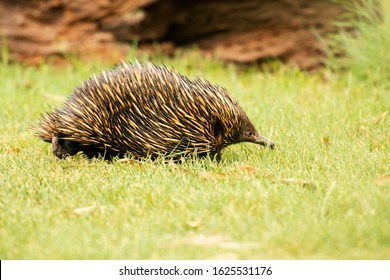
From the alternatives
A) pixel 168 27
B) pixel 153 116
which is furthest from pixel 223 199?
pixel 168 27

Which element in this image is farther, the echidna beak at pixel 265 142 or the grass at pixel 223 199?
the echidna beak at pixel 265 142

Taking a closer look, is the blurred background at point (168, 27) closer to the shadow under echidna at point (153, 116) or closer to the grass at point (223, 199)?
the grass at point (223, 199)

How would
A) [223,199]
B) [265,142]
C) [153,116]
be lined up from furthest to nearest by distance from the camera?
[265,142], [153,116], [223,199]

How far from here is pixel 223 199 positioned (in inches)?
179

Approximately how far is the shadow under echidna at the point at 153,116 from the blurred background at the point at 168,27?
4.54 metres

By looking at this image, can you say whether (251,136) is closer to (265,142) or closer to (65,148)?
(265,142)

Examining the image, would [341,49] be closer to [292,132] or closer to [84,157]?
[292,132]

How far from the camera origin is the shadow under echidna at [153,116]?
5754mm

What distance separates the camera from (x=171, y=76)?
19.4 ft

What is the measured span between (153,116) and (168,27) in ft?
17.5

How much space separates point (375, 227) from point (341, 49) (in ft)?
21.1

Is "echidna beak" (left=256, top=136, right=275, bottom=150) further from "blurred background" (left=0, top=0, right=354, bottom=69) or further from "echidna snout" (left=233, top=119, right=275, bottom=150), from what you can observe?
"blurred background" (left=0, top=0, right=354, bottom=69)

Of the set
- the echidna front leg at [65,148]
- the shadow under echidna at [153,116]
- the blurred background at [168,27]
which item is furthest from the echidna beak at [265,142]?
the blurred background at [168,27]

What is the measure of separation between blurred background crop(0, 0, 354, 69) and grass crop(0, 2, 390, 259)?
3.13 metres
